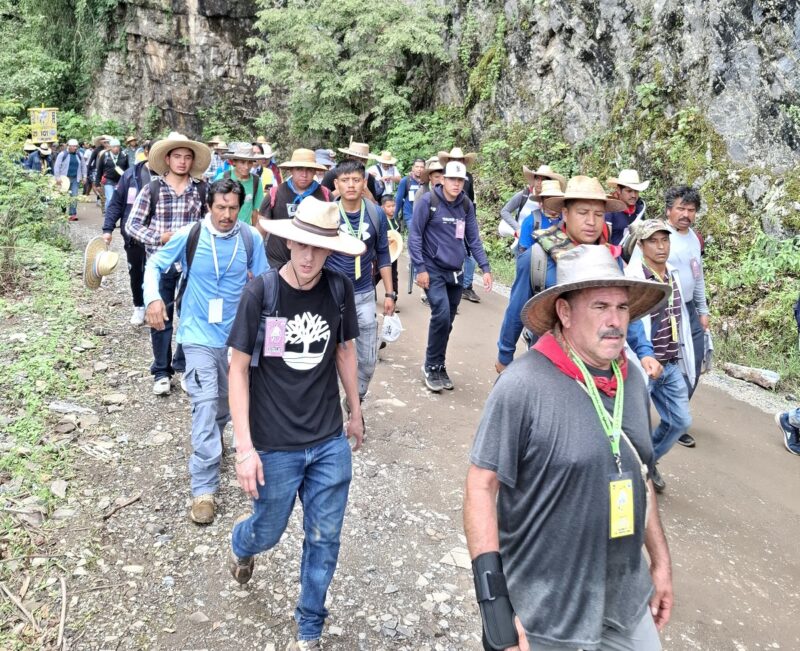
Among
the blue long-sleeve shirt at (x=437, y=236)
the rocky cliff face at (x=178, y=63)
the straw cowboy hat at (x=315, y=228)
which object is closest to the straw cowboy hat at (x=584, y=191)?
the straw cowboy hat at (x=315, y=228)

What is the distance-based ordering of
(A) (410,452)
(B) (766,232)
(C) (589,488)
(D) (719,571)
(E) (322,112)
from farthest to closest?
(E) (322,112)
(B) (766,232)
(A) (410,452)
(D) (719,571)
(C) (589,488)

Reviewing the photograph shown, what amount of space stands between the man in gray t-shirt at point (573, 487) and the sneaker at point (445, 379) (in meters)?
4.67

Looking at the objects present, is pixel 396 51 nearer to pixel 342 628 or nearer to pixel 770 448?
pixel 770 448

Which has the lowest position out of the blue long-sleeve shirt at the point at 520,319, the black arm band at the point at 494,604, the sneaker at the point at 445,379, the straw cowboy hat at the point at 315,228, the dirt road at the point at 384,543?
the dirt road at the point at 384,543

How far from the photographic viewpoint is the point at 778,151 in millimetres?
10344

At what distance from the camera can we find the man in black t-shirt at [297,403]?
10.2 ft

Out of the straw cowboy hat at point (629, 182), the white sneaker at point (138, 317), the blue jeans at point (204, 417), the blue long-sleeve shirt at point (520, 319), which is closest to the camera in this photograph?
the blue long-sleeve shirt at point (520, 319)

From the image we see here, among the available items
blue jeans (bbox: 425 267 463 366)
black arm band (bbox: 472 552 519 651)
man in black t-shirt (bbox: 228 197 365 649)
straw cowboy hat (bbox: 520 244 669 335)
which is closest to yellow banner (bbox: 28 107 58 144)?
blue jeans (bbox: 425 267 463 366)

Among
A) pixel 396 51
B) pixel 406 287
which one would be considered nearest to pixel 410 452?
pixel 406 287

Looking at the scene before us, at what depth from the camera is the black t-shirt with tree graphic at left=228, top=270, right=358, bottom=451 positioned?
3119mm

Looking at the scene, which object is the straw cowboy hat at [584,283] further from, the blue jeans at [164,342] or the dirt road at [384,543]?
the blue jeans at [164,342]

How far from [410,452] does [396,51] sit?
1722 centimetres

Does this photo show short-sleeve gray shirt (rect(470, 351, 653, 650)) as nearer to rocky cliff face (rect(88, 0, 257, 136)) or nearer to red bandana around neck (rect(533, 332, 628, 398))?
red bandana around neck (rect(533, 332, 628, 398))

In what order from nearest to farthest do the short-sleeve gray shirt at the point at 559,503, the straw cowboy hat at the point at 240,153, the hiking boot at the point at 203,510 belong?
the short-sleeve gray shirt at the point at 559,503 → the hiking boot at the point at 203,510 → the straw cowboy hat at the point at 240,153
